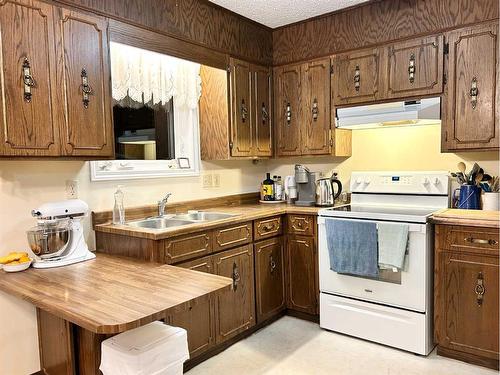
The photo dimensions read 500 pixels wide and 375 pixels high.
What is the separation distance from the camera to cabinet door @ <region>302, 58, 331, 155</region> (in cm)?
321

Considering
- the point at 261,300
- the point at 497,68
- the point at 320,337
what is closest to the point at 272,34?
the point at 497,68

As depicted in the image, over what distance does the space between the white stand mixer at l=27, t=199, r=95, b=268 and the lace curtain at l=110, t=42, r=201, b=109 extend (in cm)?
92

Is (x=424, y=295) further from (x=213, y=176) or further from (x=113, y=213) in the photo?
(x=113, y=213)

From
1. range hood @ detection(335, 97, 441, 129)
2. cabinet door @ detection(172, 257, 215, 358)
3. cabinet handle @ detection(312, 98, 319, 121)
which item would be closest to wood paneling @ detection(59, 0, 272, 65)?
cabinet handle @ detection(312, 98, 319, 121)

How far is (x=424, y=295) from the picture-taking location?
2.46 m

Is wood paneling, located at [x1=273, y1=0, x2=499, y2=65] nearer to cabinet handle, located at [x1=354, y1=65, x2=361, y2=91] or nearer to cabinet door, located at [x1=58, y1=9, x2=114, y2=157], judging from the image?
cabinet handle, located at [x1=354, y1=65, x2=361, y2=91]

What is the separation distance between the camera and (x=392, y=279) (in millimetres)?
2576

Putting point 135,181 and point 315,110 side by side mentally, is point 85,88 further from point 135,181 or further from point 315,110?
point 315,110

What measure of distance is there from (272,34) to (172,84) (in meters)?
1.17

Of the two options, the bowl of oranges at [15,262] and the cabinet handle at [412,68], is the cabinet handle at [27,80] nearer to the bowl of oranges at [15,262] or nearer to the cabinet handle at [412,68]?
the bowl of oranges at [15,262]

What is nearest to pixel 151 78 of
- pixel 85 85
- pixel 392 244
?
pixel 85 85

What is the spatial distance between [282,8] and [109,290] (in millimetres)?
2476

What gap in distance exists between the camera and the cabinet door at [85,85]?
2.04 meters

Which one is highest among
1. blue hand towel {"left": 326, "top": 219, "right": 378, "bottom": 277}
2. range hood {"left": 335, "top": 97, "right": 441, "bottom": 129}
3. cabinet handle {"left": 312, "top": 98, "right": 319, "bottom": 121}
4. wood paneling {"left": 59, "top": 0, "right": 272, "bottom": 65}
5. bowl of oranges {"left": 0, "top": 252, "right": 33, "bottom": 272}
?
wood paneling {"left": 59, "top": 0, "right": 272, "bottom": 65}
